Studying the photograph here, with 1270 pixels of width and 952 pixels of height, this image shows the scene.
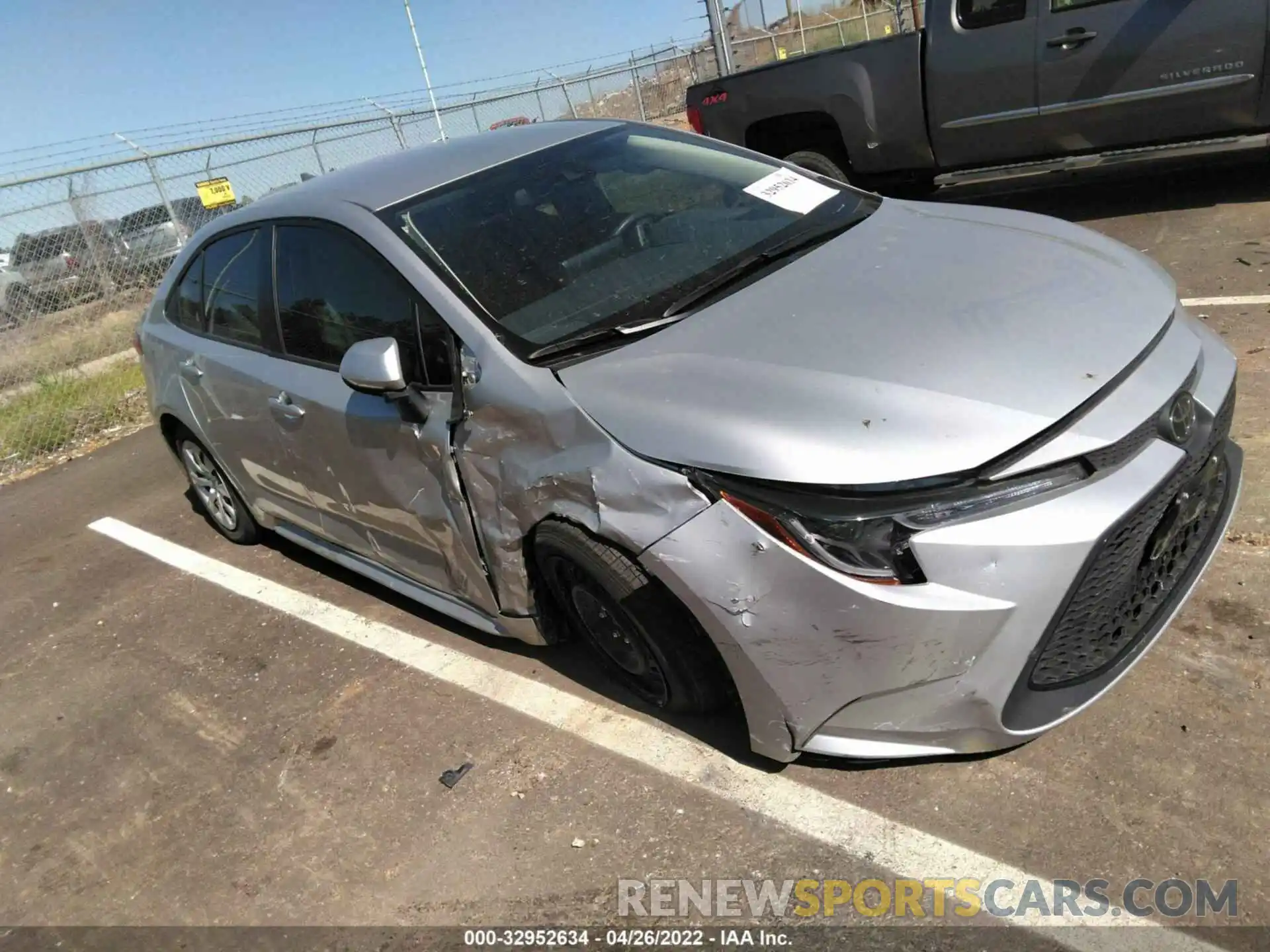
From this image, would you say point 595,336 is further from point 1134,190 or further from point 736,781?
point 1134,190

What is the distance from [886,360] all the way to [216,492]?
12.6ft

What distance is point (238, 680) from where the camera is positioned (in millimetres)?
3939

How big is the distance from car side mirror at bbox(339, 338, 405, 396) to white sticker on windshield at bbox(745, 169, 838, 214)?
4.81 feet

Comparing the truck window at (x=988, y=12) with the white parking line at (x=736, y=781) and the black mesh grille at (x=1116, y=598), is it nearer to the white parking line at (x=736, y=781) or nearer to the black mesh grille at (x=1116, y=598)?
the black mesh grille at (x=1116, y=598)

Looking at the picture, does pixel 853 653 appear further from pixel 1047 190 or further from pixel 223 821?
pixel 1047 190

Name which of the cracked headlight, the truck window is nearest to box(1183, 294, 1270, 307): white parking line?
the truck window

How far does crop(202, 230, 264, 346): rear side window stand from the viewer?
12.9ft

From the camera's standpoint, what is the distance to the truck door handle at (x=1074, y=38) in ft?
20.9

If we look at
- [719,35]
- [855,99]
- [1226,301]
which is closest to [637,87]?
[719,35]

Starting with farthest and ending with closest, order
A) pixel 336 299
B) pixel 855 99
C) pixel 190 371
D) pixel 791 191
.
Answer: pixel 855 99
pixel 190 371
pixel 791 191
pixel 336 299

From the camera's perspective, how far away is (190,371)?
4.43m

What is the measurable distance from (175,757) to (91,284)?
9764 mm

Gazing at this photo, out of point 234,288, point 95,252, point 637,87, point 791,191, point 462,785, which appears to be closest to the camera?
point 462,785

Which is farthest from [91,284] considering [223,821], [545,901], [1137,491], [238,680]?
[1137,491]
